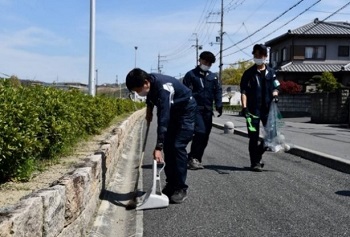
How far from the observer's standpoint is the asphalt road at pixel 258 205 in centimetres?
459

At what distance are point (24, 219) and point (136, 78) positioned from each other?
2.80m

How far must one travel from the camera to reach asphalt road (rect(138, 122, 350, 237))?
4594 mm

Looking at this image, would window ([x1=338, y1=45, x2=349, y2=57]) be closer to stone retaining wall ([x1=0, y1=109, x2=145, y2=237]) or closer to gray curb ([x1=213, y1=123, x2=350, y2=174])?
gray curb ([x1=213, y1=123, x2=350, y2=174])

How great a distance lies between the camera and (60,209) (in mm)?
3385

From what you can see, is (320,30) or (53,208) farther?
(320,30)

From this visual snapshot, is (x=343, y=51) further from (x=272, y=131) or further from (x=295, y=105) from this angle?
(x=272, y=131)

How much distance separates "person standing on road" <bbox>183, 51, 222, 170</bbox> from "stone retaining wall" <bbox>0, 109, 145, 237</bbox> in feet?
8.61

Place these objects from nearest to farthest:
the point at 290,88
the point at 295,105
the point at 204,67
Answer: the point at 204,67
the point at 295,105
the point at 290,88

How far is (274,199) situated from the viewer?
18.8 feet

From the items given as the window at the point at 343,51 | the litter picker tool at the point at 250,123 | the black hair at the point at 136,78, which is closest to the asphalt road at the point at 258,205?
the litter picker tool at the point at 250,123

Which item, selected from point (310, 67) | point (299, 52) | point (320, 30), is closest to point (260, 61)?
point (310, 67)

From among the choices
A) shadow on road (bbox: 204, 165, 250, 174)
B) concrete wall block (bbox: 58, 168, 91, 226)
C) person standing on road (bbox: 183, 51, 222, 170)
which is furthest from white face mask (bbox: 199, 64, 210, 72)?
concrete wall block (bbox: 58, 168, 91, 226)

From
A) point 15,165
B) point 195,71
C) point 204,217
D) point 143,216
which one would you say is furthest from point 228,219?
point 195,71

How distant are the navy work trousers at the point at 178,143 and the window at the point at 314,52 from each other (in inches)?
1585
